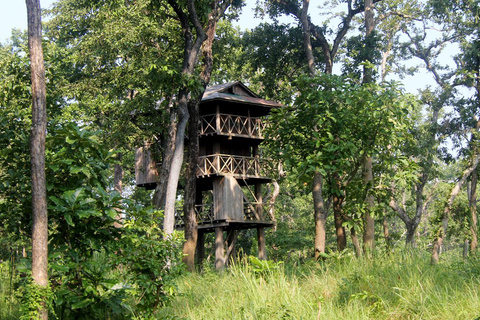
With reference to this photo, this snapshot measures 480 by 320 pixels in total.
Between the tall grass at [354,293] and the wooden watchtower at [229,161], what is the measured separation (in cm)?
1624

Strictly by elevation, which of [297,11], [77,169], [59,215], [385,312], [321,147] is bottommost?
[385,312]

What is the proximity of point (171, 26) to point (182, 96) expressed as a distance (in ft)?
24.9

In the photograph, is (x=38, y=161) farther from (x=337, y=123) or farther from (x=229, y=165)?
(x=229, y=165)

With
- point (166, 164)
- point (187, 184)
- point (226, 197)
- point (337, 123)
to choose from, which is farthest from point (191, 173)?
point (226, 197)

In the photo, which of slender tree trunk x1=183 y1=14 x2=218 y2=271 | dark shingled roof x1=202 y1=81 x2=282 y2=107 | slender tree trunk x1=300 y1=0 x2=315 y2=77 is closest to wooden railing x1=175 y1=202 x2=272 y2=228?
dark shingled roof x1=202 y1=81 x2=282 y2=107

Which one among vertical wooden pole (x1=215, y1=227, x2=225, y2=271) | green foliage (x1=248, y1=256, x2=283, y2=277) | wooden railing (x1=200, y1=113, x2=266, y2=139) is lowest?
vertical wooden pole (x1=215, y1=227, x2=225, y2=271)

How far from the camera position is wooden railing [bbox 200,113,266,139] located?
26891mm

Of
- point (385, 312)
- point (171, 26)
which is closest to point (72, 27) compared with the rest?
point (171, 26)

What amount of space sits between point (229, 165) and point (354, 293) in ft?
60.4

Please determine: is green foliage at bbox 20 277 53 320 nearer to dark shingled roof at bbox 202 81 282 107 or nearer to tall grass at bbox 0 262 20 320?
tall grass at bbox 0 262 20 320

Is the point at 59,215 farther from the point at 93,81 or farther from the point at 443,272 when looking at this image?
the point at 93,81

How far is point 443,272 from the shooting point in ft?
30.9

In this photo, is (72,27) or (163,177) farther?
(72,27)

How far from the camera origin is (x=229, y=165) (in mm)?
27203
